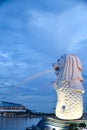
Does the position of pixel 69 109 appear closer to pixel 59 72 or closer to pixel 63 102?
pixel 63 102

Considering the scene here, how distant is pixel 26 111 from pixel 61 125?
98.5 meters

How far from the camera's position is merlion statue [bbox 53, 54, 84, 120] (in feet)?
102

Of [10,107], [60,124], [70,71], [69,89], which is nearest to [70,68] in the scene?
[70,71]

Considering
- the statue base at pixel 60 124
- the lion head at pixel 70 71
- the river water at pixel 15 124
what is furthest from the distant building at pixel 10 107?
the statue base at pixel 60 124

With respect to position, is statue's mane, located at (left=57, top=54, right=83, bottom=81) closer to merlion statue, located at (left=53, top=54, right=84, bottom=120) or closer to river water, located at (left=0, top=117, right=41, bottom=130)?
merlion statue, located at (left=53, top=54, right=84, bottom=120)

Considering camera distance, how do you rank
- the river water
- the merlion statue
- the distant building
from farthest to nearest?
the distant building → the river water → the merlion statue

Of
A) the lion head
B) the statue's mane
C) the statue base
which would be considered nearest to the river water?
the statue base

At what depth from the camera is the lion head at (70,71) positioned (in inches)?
1234

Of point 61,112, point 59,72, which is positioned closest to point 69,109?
point 61,112

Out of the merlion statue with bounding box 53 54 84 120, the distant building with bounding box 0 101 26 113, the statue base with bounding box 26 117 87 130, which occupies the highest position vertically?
the distant building with bounding box 0 101 26 113

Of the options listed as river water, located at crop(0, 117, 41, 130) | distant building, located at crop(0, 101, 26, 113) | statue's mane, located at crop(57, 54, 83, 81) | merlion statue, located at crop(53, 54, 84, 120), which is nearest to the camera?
merlion statue, located at crop(53, 54, 84, 120)

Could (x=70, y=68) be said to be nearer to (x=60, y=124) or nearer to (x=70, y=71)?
(x=70, y=71)

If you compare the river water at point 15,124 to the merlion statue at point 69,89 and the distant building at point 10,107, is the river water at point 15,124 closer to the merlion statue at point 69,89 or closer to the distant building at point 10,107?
the merlion statue at point 69,89

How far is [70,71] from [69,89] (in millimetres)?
1665
